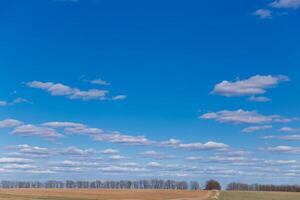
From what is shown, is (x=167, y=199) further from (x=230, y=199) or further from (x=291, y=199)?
(x=291, y=199)

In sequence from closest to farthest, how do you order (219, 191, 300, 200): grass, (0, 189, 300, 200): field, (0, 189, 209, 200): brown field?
(0, 189, 209, 200): brown field < (0, 189, 300, 200): field < (219, 191, 300, 200): grass

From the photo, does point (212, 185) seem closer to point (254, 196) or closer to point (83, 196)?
point (254, 196)

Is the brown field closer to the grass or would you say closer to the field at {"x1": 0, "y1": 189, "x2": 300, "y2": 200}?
the field at {"x1": 0, "y1": 189, "x2": 300, "y2": 200}

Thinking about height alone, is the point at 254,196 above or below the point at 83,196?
below

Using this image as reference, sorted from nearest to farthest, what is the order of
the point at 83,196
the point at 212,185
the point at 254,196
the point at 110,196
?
the point at 83,196 < the point at 110,196 < the point at 254,196 < the point at 212,185


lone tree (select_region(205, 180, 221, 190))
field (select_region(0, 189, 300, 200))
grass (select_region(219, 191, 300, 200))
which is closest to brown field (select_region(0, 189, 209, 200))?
field (select_region(0, 189, 300, 200))

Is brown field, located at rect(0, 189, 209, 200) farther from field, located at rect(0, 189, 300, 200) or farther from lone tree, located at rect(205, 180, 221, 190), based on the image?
lone tree, located at rect(205, 180, 221, 190)

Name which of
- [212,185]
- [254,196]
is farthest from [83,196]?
[212,185]

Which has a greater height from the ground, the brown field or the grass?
the brown field

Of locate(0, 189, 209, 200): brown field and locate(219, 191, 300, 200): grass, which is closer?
locate(0, 189, 209, 200): brown field

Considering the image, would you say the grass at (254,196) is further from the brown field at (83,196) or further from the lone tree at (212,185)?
the lone tree at (212,185)

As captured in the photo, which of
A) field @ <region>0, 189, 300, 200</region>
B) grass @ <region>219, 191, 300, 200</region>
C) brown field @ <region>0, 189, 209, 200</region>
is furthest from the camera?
grass @ <region>219, 191, 300, 200</region>

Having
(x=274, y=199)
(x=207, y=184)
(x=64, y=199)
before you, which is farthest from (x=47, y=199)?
(x=207, y=184)

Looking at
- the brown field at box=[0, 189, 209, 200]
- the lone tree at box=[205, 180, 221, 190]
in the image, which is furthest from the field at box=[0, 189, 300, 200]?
the lone tree at box=[205, 180, 221, 190]
